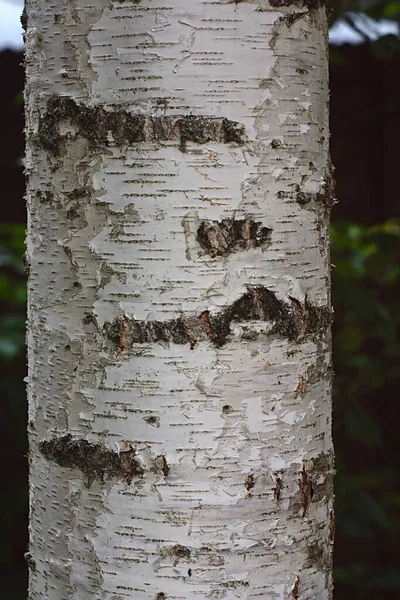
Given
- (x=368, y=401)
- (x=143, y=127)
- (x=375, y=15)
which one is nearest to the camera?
(x=143, y=127)

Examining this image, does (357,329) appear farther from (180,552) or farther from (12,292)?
(180,552)

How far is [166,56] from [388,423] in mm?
2515

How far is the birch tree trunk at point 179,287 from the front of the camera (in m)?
0.76

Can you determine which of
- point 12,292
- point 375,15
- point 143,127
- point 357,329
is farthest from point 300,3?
point 357,329

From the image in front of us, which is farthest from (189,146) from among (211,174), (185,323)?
(185,323)

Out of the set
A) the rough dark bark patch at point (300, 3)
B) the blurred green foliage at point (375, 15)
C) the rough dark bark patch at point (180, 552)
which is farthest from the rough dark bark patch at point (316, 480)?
the blurred green foliage at point (375, 15)

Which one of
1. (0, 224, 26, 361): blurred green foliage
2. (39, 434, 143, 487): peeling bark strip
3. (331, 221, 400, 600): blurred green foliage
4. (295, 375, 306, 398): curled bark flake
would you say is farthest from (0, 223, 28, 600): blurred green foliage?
(295, 375, 306, 398): curled bark flake

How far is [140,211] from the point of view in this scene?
2.52ft

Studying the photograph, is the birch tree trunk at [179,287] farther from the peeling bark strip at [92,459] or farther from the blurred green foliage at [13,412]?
the blurred green foliage at [13,412]

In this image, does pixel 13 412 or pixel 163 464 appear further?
pixel 13 412

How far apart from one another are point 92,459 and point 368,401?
2368mm

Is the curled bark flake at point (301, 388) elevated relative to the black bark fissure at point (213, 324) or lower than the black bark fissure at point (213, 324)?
lower

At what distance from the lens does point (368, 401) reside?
3021 mm

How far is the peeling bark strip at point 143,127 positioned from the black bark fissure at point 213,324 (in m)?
0.16
